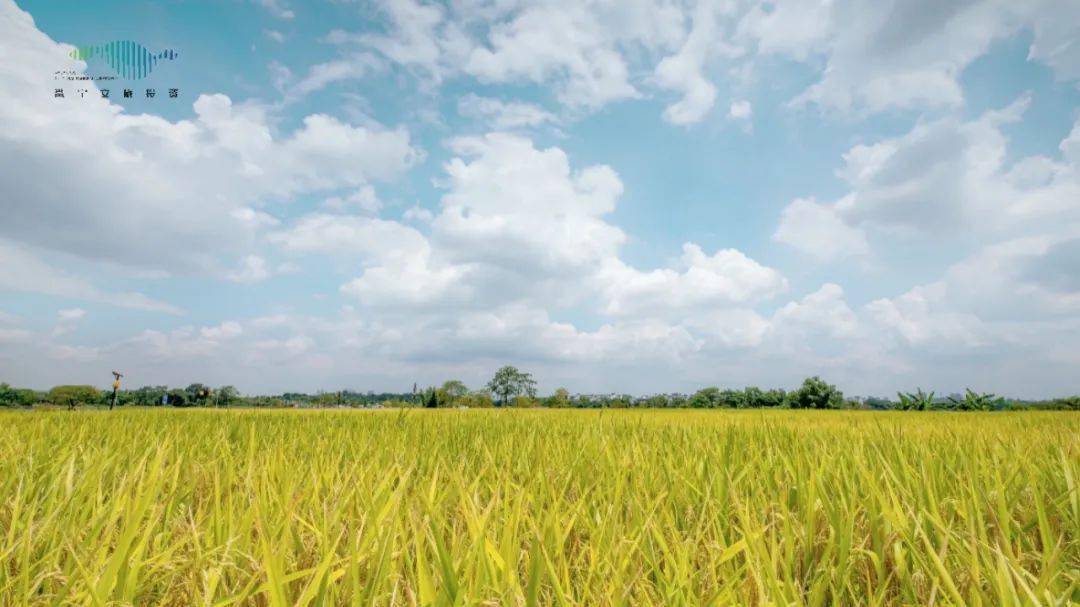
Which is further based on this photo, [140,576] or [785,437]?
[785,437]

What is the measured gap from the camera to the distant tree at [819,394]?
2680 cm

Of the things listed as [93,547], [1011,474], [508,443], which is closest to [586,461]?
[508,443]

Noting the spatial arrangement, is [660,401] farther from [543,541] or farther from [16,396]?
[16,396]

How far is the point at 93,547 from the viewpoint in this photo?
4.49 ft

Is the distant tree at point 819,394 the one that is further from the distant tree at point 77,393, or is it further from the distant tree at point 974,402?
the distant tree at point 77,393

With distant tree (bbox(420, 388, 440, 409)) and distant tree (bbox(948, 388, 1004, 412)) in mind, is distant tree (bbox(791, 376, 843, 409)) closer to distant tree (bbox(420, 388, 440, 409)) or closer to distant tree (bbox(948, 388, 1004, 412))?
distant tree (bbox(948, 388, 1004, 412))

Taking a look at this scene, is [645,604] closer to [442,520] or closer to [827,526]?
[442,520]

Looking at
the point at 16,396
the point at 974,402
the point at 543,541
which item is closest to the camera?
the point at 543,541

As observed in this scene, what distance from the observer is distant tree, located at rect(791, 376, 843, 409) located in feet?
87.9

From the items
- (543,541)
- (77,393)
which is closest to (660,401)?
(543,541)

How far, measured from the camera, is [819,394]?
26.9m

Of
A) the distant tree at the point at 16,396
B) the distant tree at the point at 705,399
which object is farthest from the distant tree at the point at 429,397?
the distant tree at the point at 16,396

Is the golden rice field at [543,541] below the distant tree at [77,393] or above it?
above

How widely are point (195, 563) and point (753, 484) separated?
1.93 m
